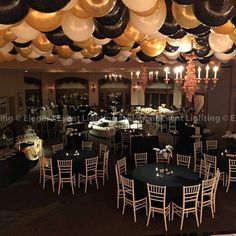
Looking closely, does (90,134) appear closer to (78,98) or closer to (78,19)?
(78,98)

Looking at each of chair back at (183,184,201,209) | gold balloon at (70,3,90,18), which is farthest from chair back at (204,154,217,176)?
gold balloon at (70,3,90,18)

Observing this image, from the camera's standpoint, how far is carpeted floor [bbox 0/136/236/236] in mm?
5422

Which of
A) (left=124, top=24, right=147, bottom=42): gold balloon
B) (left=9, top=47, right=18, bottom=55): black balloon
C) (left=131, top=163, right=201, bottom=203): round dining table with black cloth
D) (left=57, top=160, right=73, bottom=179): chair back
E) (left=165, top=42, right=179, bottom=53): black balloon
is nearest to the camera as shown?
(left=124, top=24, right=147, bottom=42): gold balloon

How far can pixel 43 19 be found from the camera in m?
2.47

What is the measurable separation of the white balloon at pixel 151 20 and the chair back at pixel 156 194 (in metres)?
3.44

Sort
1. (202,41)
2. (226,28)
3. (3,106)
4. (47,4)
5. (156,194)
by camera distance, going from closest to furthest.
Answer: (47,4), (226,28), (202,41), (156,194), (3,106)

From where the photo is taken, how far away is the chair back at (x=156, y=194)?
5406mm

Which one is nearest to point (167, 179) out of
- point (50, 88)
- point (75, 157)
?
point (75, 157)

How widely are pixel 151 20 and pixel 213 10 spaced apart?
585mm

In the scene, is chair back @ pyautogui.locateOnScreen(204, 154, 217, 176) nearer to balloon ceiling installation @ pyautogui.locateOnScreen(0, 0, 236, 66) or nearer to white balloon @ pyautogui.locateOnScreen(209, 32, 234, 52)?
balloon ceiling installation @ pyautogui.locateOnScreen(0, 0, 236, 66)

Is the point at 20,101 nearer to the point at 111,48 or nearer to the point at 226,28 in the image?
the point at 111,48

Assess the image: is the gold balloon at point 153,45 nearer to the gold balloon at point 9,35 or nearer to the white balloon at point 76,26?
the white balloon at point 76,26

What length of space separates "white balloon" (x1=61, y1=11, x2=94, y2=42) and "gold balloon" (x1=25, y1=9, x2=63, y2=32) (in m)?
0.28

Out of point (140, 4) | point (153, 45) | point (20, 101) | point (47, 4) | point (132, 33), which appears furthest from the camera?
point (20, 101)
